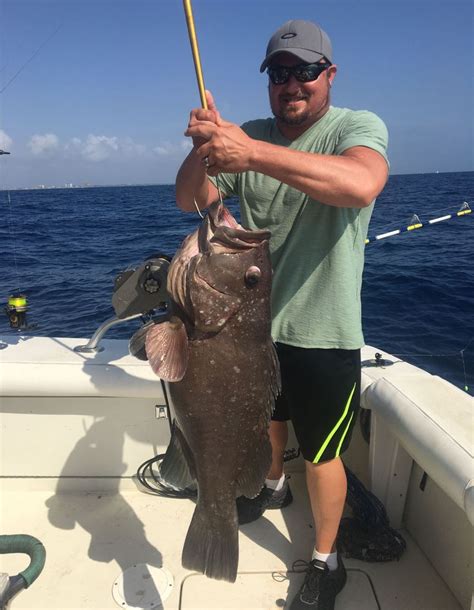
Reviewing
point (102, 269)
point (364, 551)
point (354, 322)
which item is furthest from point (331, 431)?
point (102, 269)

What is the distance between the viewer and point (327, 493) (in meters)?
2.71

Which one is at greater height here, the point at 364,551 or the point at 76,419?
the point at 76,419

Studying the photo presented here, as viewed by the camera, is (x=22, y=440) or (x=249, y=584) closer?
(x=249, y=584)

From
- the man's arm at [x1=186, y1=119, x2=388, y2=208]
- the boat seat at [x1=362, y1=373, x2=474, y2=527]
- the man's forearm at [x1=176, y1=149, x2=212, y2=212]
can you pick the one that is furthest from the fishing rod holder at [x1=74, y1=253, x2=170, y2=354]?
the boat seat at [x1=362, y1=373, x2=474, y2=527]

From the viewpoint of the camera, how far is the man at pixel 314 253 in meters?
2.31

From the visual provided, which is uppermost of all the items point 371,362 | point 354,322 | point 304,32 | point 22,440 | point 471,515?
point 304,32

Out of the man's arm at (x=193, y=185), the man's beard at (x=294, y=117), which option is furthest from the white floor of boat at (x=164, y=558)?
the man's beard at (x=294, y=117)

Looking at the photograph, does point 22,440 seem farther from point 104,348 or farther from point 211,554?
point 211,554

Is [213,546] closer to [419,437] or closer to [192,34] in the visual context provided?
[419,437]

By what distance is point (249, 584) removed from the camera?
9.48ft

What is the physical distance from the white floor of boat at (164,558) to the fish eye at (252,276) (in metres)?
1.92

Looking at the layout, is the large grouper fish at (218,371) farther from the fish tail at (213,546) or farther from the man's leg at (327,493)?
the man's leg at (327,493)

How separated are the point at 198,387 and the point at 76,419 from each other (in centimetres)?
A: 178

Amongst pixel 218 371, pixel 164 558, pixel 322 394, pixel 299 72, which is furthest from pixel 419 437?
pixel 299 72
